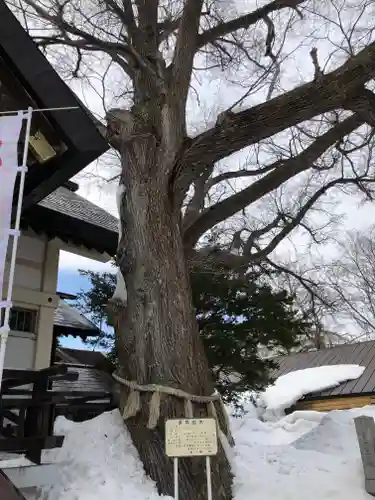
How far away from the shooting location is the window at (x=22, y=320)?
695 cm

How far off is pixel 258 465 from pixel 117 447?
5.98 ft

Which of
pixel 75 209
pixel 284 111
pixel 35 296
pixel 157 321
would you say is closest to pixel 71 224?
pixel 75 209

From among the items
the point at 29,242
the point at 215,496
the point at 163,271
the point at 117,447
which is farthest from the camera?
the point at 29,242

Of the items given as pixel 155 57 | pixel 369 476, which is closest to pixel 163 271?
pixel 369 476

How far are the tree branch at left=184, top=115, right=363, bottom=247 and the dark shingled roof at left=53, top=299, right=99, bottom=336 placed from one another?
155 inches

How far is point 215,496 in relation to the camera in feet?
16.2

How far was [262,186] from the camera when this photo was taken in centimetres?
705

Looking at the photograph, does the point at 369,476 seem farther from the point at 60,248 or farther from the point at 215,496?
the point at 60,248

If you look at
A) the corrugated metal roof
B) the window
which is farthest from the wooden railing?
the corrugated metal roof

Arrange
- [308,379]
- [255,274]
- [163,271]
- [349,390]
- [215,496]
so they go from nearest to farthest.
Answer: [215,496] → [163,271] → [255,274] → [349,390] → [308,379]

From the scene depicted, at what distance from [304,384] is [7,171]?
1602 cm

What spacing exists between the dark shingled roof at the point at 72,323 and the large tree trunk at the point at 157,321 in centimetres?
402

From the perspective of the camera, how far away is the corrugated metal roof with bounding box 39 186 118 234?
7.03m

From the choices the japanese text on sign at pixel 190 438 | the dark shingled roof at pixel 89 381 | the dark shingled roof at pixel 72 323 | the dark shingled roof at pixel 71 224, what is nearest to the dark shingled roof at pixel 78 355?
the dark shingled roof at pixel 72 323
